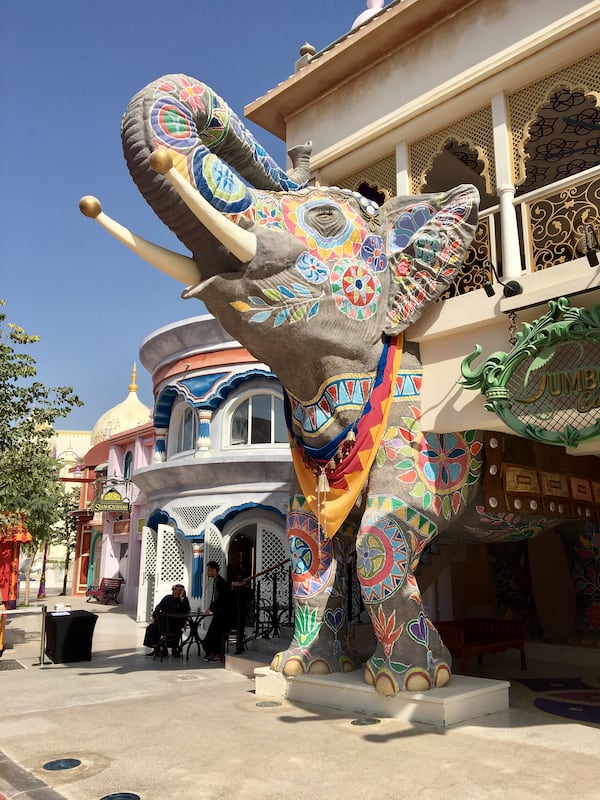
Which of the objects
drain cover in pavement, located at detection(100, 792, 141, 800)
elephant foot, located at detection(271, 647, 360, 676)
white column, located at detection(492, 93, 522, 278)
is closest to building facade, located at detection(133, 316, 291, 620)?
elephant foot, located at detection(271, 647, 360, 676)

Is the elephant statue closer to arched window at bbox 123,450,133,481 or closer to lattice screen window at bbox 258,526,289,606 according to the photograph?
lattice screen window at bbox 258,526,289,606

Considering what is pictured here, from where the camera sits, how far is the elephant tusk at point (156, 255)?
544 cm

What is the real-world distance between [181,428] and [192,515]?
2348 millimetres

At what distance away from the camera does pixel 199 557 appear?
14016 millimetres

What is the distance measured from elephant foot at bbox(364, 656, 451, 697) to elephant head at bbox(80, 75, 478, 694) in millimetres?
12

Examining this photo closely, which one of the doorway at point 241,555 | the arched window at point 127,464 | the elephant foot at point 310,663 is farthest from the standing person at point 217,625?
the arched window at point 127,464

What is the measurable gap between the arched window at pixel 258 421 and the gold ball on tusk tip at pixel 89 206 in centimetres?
946

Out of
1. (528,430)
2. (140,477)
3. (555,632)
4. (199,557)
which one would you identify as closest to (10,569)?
(140,477)

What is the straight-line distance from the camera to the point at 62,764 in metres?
4.70

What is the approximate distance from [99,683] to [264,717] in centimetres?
288

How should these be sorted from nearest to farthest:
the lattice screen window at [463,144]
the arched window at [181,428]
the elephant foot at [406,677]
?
the elephant foot at [406,677], the lattice screen window at [463,144], the arched window at [181,428]

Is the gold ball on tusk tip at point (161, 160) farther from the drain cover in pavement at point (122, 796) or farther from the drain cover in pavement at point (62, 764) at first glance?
the drain cover in pavement at point (62, 764)

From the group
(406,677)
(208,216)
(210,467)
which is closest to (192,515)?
(210,467)

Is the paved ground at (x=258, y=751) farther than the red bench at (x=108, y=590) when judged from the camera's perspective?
No
